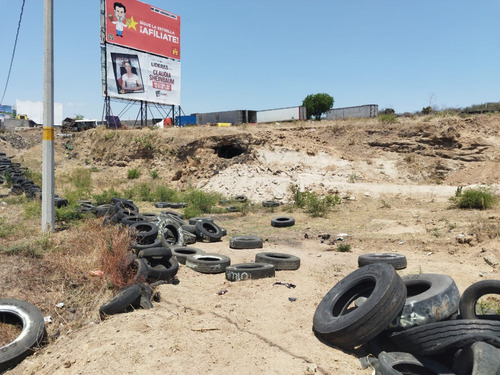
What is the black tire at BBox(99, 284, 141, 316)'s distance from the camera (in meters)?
4.81

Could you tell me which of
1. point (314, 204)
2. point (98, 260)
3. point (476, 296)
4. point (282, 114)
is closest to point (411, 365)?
point (476, 296)

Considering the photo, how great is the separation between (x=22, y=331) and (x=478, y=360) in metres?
4.79

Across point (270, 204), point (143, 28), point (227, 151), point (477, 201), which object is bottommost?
point (270, 204)

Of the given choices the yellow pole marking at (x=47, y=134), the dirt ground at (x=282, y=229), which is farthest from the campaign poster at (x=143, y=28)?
the yellow pole marking at (x=47, y=134)

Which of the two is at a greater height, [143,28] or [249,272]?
[143,28]

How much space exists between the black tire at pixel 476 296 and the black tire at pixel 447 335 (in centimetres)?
60

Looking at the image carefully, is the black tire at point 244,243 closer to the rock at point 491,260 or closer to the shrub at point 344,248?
the shrub at point 344,248

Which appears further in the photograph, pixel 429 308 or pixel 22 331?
pixel 22 331

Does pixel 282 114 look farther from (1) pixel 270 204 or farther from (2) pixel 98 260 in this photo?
(2) pixel 98 260

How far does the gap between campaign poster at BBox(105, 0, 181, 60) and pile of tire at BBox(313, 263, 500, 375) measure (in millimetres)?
27939

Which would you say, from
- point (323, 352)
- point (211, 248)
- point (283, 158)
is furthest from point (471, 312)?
point (283, 158)

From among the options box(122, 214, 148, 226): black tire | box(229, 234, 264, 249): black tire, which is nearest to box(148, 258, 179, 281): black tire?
box(122, 214, 148, 226): black tire

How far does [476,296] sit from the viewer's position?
432 centimetres

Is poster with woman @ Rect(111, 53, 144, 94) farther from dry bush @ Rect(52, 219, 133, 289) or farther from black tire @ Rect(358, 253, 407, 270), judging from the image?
black tire @ Rect(358, 253, 407, 270)
